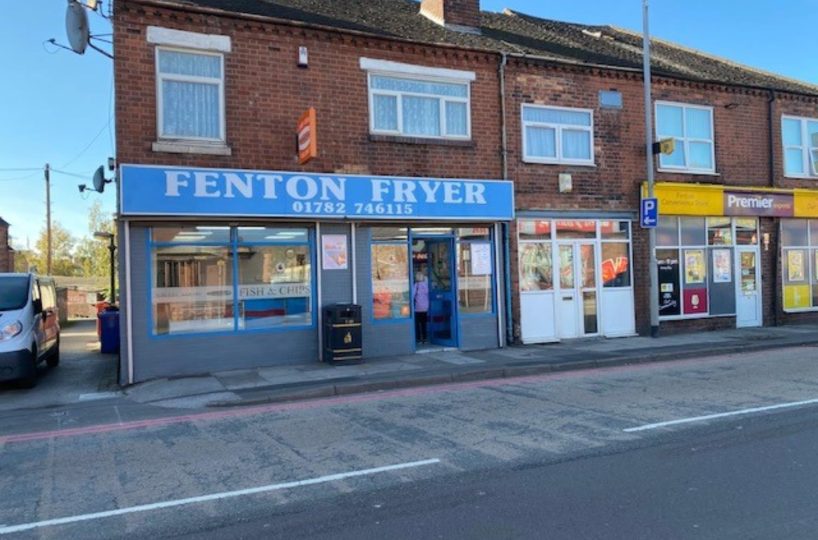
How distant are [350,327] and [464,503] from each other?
6.88 metres

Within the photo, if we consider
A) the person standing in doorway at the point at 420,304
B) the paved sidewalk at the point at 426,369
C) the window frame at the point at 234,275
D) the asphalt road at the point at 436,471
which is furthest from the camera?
the person standing in doorway at the point at 420,304

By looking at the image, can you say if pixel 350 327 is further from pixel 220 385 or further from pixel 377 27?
pixel 377 27

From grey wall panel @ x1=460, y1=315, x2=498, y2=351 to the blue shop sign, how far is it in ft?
7.11

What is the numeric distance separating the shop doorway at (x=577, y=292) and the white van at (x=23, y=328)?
33.8ft

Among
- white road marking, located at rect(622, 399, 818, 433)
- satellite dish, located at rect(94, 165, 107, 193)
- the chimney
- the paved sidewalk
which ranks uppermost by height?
the chimney

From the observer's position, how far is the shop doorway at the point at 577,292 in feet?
47.2

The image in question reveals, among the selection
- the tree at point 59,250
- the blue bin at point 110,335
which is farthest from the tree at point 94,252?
the blue bin at point 110,335

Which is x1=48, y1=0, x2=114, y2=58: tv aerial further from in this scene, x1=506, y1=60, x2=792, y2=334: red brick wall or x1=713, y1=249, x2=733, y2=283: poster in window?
x1=713, y1=249, x2=733, y2=283: poster in window

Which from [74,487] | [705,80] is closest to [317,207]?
[74,487]

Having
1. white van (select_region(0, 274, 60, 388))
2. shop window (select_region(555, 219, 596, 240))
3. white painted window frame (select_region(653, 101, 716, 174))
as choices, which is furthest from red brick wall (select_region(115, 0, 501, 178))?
white painted window frame (select_region(653, 101, 716, 174))

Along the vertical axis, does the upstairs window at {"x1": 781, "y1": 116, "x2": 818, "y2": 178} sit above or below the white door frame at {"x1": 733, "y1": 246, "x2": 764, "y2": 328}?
above

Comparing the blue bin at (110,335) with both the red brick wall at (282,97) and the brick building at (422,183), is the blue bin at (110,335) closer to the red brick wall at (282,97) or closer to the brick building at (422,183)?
the brick building at (422,183)

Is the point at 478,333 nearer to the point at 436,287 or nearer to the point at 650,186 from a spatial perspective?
the point at 436,287

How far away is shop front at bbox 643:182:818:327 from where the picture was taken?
15664mm
